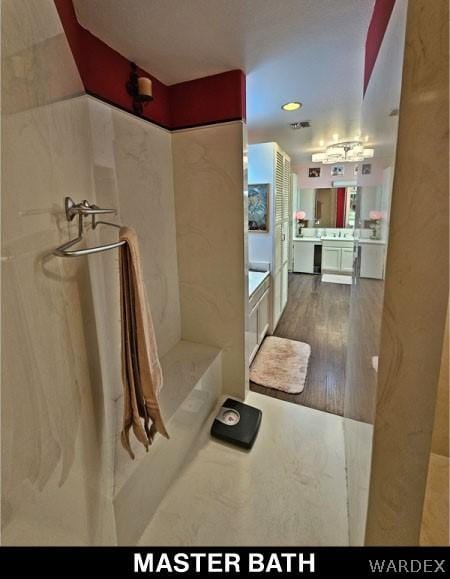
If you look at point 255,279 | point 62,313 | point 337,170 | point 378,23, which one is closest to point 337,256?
point 337,170

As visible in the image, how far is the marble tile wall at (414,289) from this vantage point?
50 cm

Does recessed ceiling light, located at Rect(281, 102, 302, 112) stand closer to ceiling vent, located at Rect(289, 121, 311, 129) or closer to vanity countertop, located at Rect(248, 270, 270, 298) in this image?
ceiling vent, located at Rect(289, 121, 311, 129)

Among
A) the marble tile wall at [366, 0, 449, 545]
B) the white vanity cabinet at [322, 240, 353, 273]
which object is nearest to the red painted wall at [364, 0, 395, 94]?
the marble tile wall at [366, 0, 449, 545]

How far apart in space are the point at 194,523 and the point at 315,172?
18.8 feet

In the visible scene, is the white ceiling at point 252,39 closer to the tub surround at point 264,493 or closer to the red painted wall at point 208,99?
the red painted wall at point 208,99

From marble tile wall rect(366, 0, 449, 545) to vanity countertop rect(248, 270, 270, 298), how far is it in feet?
5.49

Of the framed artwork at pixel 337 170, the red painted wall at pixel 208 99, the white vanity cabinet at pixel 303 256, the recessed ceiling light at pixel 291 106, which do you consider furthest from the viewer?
the white vanity cabinet at pixel 303 256

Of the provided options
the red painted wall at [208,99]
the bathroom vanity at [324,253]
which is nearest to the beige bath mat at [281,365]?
the red painted wall at [208,99]

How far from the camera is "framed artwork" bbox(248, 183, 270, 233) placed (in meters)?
2.81

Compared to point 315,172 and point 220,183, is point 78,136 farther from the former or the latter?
point 315,172

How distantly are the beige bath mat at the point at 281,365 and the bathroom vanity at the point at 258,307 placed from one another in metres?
0.11

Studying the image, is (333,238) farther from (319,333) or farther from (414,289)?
(414,289)

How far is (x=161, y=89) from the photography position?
1751 mm

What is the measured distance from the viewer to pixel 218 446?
1687 mm
